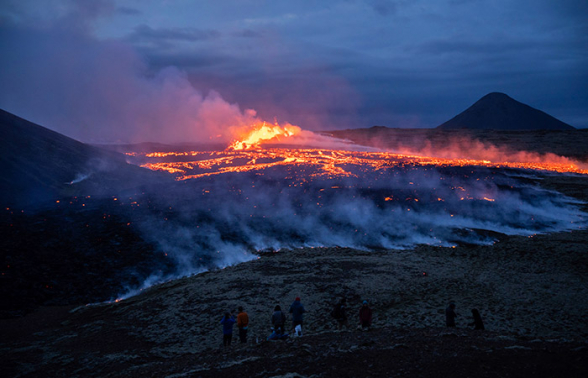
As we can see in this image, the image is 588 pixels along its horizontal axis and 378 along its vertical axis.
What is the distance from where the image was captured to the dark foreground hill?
167 feet

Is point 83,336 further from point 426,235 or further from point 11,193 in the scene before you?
point 11,193

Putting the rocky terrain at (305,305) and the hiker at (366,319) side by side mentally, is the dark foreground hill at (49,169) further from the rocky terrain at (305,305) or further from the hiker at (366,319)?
the hiker at (366,319)

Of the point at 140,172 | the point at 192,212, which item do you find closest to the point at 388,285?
the point at 192,212

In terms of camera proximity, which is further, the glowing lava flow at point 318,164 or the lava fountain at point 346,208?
the glowing lava flow at point 318,164

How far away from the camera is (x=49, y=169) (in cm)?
5806

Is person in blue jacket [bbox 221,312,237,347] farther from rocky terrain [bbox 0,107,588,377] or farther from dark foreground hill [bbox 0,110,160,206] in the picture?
dark foreground hill [bbox 0,110,160,206]

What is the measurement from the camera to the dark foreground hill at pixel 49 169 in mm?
50906

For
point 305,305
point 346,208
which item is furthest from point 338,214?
point 305,305

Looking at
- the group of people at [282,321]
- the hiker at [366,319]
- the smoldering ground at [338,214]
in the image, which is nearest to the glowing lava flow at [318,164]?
the smoldering ground at [338,214]

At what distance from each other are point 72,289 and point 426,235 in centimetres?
3048

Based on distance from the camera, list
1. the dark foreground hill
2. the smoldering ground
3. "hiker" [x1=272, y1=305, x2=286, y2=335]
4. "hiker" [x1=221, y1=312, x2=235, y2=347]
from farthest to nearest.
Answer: the dark foreground hill → the smoldering ground → "hiker" [x1=221, y1=312, x2=235, y2=347] → "hiker" [x1=272, y1=305, x2=286, y2=335]

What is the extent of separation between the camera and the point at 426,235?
→ 122 ft

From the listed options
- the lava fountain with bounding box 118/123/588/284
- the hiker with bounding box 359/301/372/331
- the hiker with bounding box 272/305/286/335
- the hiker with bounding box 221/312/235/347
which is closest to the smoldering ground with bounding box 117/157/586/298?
the lava fountain with bounding box 118/123/588/284

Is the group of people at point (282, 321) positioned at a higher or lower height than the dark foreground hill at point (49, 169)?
lower
